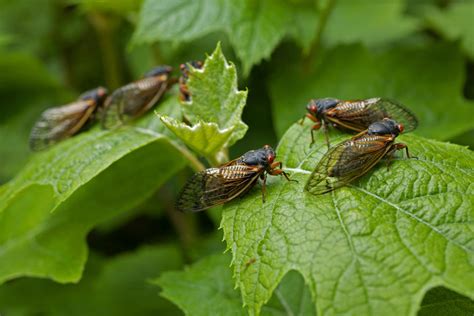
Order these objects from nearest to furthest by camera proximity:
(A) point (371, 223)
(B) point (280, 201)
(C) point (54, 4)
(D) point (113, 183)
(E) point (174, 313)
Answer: (A) point (371, 223) → (B) point (280, 201) → (D) point (113, 183) → (E) point (174, 313) → (C) point (54, 4)

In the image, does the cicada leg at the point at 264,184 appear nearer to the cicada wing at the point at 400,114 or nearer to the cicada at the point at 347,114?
the cicada at the point at 347,114

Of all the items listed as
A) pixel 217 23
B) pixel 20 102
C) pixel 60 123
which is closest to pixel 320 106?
pixel 217 23

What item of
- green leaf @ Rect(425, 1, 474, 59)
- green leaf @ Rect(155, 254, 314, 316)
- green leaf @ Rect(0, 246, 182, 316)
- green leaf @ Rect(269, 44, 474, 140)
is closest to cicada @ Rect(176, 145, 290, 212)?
green leaf @ Rect(155, 254, 314, 316)

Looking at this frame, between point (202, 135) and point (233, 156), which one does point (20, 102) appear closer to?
point (233, 156)

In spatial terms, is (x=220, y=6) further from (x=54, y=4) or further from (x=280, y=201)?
(x=54, y=4)

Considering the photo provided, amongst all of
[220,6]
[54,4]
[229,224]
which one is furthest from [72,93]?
[229,224]
